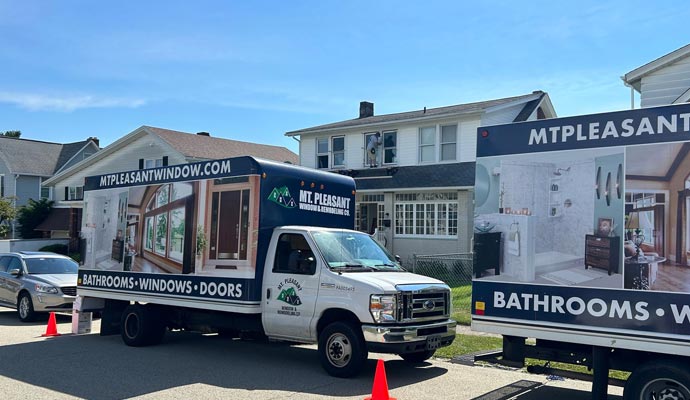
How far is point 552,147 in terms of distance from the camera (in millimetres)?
7059

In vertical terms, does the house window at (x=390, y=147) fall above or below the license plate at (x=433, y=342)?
above

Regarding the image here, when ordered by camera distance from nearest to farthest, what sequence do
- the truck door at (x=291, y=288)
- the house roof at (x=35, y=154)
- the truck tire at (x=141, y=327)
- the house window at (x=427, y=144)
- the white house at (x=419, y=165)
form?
the truck door at (x=291, y=288) < the truck tire at (x=141, y=327) < the white house at (x=419, y=165) < the house window at (x=427, y=144) < the house roof at (x=35, y=154)

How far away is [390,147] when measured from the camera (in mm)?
26938

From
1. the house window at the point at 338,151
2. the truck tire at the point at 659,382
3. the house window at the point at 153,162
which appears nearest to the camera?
the truck tire at the point at 659,382

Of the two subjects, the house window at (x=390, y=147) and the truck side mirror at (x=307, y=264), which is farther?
the house window at (x=390, y=147)

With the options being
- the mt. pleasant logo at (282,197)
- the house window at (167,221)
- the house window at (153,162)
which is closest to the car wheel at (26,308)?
the house window at (167,221)

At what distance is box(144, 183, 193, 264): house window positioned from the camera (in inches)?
427

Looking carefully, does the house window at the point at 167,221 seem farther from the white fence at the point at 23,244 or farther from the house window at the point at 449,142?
the white fence at the point at 23,244

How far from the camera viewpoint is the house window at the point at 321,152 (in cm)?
2906

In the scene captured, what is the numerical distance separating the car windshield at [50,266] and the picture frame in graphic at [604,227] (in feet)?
44.6

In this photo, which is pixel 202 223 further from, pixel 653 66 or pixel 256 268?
pixel 653 66

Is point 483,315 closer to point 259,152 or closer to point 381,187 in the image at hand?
point 381,187

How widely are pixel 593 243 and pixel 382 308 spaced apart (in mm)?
2816

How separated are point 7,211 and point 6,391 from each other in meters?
36.2
